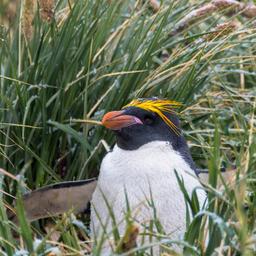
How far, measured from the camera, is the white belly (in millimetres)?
A: 3621

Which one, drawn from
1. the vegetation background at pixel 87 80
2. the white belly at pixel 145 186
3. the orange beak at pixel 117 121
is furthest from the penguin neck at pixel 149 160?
the vegetation background at pixel 87 80

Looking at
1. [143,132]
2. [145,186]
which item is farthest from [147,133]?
[145,186]

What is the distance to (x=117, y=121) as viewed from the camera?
3826 millimetres

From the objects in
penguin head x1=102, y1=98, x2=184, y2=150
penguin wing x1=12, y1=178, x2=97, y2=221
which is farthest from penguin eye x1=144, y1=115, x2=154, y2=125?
penguin wing x1=12, y1=178, x2=97, y2=221

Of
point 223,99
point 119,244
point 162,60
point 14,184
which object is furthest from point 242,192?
point 162,60

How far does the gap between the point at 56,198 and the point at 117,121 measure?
474mm

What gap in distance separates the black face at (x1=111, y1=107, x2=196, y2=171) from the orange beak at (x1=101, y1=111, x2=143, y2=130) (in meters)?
0.02

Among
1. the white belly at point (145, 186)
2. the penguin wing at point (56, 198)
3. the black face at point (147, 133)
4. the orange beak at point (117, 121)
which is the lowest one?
the penguin wing at point (56, 198)

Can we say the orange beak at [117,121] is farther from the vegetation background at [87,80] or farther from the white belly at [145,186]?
the vegetation background at [87,80]

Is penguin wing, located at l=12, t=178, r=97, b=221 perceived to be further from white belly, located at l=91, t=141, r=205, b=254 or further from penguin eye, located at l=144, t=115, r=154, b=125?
penguin eye, located at l=144, t=115, r=154, b=125

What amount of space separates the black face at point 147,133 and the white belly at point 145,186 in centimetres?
3

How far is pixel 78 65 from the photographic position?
4.61 meters

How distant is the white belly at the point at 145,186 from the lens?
362 centimetres

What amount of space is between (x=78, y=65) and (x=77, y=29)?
0.58 ft
